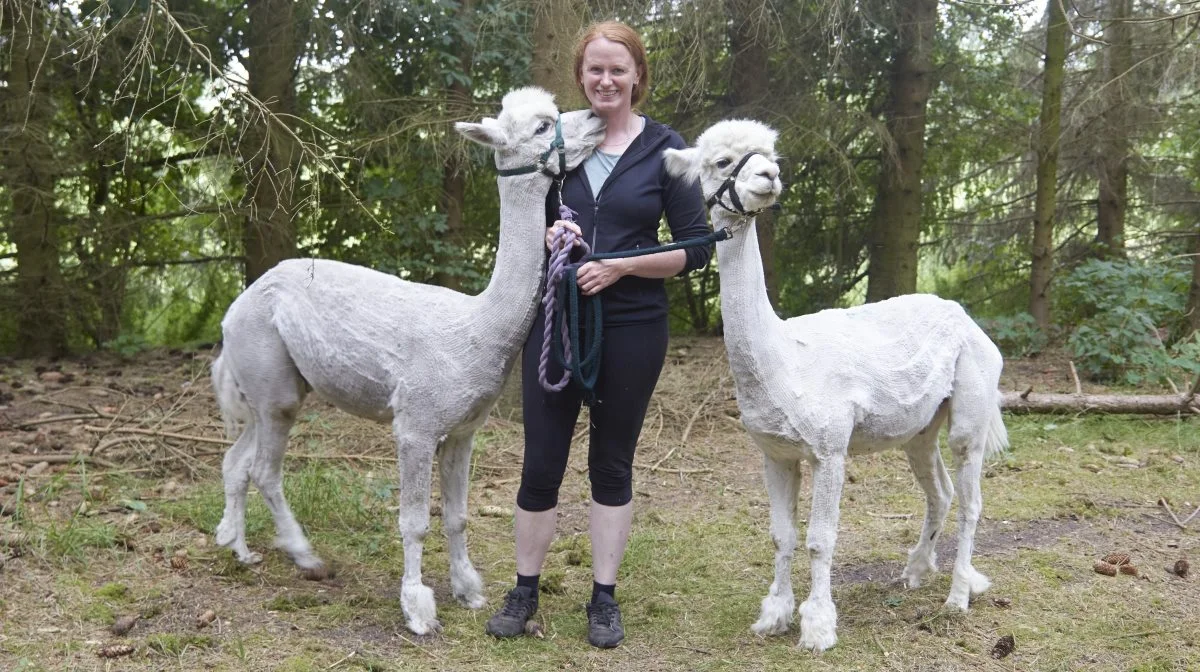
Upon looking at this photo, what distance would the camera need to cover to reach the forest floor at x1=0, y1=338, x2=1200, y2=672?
143 inches

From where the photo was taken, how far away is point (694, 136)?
8.30 m

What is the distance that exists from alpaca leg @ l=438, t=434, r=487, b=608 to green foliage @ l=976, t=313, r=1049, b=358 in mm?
6861

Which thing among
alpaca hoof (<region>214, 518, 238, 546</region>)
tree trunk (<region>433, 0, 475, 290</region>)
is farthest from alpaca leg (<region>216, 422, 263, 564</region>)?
tree trunk (<region>433, 0, 475, 290</region>)

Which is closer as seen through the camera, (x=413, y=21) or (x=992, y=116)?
(x=413, y=21)

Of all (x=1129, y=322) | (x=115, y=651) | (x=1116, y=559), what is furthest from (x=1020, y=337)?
(x=115, y=651)

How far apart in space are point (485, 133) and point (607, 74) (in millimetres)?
507

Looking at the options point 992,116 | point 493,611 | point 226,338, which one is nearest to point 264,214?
point 226,338

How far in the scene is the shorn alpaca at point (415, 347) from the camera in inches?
145

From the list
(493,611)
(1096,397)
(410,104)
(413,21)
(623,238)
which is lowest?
(493,611)

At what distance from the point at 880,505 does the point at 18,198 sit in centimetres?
748

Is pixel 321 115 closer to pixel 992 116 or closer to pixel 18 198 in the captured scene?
pixel 18 198

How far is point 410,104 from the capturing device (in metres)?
7.77

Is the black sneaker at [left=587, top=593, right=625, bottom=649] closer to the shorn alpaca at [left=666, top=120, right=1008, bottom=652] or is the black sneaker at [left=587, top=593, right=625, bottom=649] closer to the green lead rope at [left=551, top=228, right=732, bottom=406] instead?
the shorn alpaca at [left=666, top=120, right=1008, bottom=652]

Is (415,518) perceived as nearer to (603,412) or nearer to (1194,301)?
(603,412)
